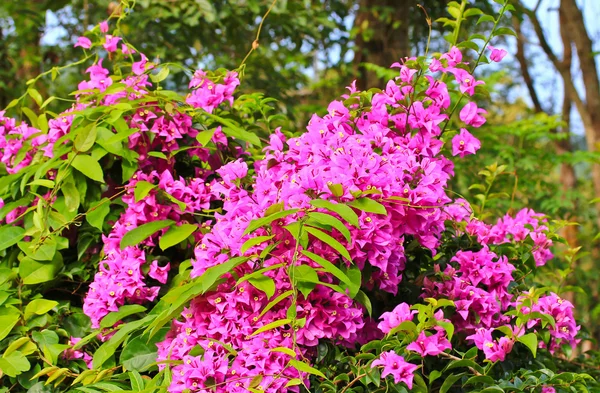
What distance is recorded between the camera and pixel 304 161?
1.61 metres

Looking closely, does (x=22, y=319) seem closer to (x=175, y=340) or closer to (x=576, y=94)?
(x=175, y=340)

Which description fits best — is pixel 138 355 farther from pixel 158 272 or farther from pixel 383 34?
pixel 383 34

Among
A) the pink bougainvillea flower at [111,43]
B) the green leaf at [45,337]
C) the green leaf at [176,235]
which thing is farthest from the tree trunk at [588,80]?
the green leaf at [45,337]

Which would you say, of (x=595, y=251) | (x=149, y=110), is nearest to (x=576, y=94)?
(x=595, y=251)

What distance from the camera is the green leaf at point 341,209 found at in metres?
1.32

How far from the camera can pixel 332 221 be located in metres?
1.32

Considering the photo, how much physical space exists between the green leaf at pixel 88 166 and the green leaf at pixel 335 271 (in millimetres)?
651

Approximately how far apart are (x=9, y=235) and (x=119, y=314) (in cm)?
41

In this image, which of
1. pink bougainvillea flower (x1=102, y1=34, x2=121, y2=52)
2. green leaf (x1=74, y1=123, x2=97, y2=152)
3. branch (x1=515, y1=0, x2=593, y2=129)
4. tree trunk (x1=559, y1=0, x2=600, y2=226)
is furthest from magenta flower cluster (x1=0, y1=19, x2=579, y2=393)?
branch (x1=515, y1=0, x2=593, y2=129)

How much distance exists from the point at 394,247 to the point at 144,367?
605mm

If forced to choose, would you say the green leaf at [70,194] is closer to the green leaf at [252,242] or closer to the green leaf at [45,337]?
the green leaf at [45,337]

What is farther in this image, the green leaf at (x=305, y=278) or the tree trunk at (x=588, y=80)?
the tree trunk at (x=588, y=80)

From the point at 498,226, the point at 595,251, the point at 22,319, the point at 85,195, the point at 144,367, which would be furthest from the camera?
the point at 595,251

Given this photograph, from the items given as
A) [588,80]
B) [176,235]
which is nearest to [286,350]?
[176,235]
